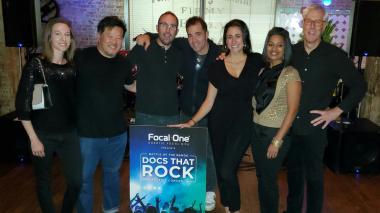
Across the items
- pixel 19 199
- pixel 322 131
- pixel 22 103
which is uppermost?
pixel 22 103

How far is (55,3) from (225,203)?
421cm

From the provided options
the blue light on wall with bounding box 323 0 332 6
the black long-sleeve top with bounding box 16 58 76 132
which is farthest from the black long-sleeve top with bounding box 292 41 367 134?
the blue light on wall with bounding box 323 0 332 6

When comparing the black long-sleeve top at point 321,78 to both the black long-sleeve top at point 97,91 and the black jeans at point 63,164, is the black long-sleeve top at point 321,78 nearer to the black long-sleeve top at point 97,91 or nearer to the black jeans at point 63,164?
the black long-sleeve top at point 97,91

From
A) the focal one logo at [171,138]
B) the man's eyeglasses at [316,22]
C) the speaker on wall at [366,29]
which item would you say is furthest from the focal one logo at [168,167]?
the speaker on wall at [366,29]

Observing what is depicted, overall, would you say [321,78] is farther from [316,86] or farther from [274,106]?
[274,106]

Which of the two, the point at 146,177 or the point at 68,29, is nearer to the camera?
the point at 68,29

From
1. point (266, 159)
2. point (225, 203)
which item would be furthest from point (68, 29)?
point (225, 203)

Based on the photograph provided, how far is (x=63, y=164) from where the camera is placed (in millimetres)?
2102

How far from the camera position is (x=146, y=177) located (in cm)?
235

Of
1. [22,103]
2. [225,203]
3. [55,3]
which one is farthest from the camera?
[55,3]

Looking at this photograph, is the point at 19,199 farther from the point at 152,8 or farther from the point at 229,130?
the point at 152,8

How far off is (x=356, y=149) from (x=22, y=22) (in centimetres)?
354

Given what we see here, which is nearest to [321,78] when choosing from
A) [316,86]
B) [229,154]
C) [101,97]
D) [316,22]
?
[316,86]

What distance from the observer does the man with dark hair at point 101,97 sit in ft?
6.95
